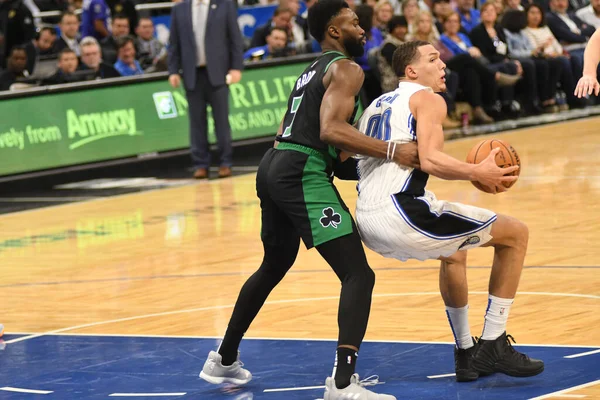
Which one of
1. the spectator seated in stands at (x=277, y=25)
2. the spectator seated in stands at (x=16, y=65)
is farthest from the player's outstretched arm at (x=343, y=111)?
the spectator seated in stands at (x=277, y=25)

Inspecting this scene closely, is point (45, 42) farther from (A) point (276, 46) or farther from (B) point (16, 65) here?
(A) point (276, 46)

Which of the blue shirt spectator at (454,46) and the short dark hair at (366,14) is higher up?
the short dark hair at (366,14)

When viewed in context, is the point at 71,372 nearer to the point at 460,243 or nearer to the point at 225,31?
the point at 460,243

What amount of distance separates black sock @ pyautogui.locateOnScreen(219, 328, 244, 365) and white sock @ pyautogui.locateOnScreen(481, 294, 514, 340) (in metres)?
1.18

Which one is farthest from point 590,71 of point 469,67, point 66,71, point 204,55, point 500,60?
point 500,60

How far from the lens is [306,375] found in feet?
20.7

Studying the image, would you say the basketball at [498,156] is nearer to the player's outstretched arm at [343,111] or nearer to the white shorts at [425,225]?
the white shorts at [425,225]

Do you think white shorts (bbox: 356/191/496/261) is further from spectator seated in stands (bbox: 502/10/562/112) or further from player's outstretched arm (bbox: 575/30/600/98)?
spectator seated in stands (bbox: 502/10/562/112)

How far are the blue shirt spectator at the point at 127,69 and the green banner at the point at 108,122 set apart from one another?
519 mm

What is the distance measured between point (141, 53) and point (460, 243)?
40.9 feet

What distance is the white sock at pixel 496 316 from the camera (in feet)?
19.9

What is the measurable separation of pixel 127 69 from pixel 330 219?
35.8 feet

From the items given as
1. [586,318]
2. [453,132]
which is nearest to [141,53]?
[453,132]

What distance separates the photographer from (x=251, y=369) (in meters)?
6.55
